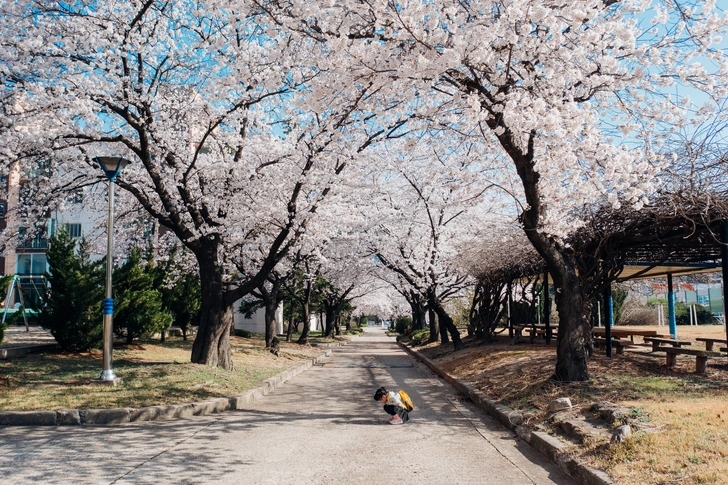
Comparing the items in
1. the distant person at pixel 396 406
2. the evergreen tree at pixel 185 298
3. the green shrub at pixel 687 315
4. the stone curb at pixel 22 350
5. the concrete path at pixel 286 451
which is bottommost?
the concrete path at pixel 286 451

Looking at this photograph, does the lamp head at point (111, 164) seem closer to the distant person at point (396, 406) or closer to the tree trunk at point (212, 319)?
the tree trunk at point (212, 319)

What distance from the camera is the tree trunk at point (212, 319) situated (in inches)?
536

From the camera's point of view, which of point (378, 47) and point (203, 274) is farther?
point (203, 274)

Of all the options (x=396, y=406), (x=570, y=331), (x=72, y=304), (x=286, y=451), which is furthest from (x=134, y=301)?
(x=570, y=331)

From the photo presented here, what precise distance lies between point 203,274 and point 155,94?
4219 mm

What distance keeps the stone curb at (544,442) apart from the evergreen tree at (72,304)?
9354mm

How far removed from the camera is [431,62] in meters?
7.64

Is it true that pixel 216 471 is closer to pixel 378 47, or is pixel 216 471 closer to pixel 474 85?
pixel 378 47

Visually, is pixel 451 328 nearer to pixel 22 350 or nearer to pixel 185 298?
pixel 185 298

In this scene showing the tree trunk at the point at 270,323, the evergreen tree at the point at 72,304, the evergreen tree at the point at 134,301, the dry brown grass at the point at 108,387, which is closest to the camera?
the dry brown grass at the point at 108,387

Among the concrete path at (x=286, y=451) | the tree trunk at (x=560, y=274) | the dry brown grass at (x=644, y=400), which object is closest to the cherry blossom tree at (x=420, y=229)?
the dry brown grass at (x=644, y=400)

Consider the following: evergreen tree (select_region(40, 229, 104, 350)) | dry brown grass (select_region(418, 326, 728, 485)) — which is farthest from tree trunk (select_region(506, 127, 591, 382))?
evergreen tree (select_region(40, 229, 104, 350))

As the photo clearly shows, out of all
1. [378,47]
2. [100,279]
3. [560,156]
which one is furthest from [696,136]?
[100,279]

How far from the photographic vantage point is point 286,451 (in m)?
6.83
